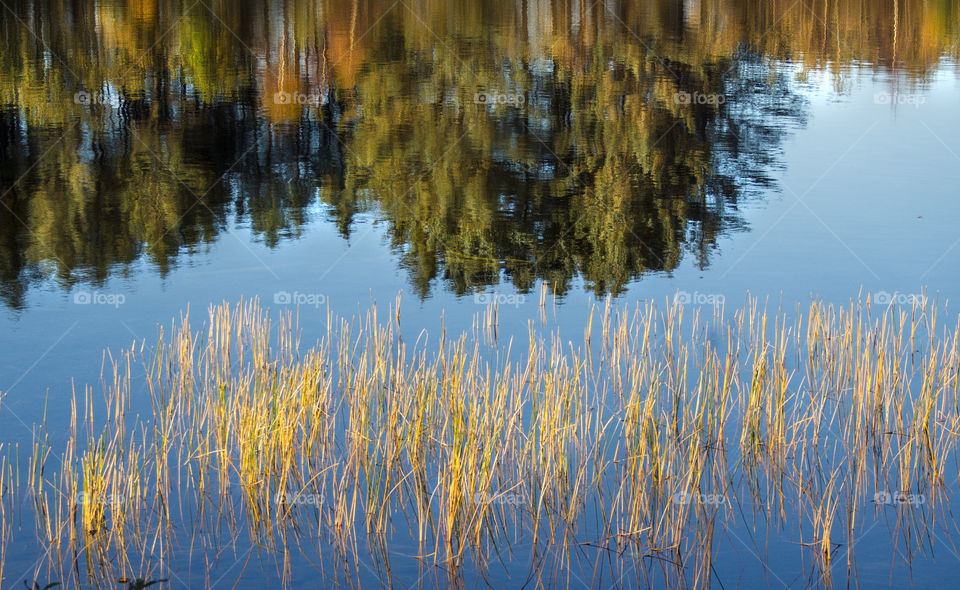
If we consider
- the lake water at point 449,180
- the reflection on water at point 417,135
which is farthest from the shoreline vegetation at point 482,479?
the reflection on water at point 417,135

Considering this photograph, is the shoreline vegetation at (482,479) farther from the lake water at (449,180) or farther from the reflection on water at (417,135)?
the reflection on water at (417,135)

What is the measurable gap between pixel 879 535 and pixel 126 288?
6.91m

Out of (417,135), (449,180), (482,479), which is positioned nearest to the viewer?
(482,479)

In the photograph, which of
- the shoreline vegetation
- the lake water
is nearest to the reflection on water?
the lake water

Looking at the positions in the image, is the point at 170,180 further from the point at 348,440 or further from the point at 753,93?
the point at 753,93

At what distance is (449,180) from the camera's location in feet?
46.9

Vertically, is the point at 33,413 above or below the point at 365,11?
below

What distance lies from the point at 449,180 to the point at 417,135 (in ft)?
9.62

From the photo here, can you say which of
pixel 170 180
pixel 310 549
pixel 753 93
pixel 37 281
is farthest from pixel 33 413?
pixel 753 93

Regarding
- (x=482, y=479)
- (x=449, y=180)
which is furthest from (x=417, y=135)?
(x=482, y=479)

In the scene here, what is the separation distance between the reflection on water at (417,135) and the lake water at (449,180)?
0.06 meters

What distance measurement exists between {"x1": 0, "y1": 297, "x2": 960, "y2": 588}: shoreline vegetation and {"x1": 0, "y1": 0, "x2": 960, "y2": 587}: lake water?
451 millimetres

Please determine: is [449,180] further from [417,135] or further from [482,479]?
[482,479]

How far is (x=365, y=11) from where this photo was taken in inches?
1383
